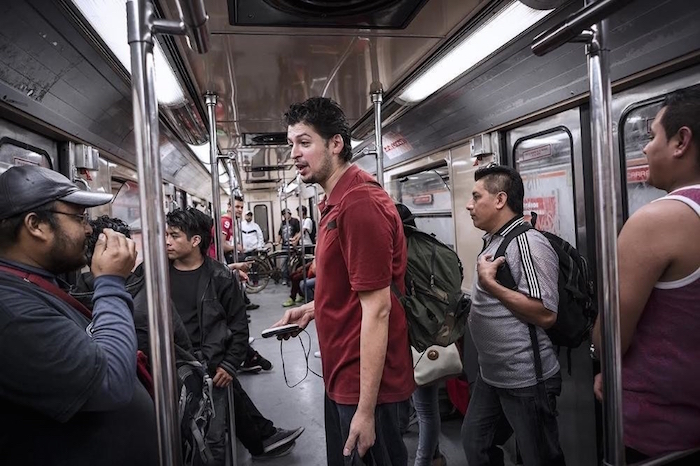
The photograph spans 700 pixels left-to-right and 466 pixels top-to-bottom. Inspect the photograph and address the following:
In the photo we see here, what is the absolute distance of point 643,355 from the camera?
128 centimetres

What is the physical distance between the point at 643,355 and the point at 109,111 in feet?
10.7

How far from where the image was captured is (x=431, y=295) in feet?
6.68

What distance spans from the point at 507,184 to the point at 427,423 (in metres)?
1.49

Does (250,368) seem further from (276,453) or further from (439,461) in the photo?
(439,461)

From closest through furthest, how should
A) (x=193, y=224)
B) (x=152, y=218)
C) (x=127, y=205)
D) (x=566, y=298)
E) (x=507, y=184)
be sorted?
(x=152, y=218), (x=566, y=298), (x=507, y=184), (x=193, y=224), (x=127, y=205)

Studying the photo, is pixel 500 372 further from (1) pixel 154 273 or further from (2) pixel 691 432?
(1) pixel 154 273

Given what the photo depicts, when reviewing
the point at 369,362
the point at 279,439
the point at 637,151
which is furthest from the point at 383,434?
the point at 279,439

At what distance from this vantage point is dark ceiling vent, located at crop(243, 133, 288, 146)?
5.58 m

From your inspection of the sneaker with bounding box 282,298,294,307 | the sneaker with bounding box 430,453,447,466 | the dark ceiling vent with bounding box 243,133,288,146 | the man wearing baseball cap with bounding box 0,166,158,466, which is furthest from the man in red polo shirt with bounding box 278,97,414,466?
the sneaker with bounding box 282,298,294,307

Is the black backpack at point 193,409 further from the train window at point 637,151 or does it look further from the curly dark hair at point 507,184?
the train window at point 637,151

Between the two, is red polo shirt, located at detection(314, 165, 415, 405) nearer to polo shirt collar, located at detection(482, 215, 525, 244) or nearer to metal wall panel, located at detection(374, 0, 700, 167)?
polo shirt collar, located at detection(482, 215, 525, 244)

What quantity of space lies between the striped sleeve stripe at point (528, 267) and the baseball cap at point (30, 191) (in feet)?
5.60

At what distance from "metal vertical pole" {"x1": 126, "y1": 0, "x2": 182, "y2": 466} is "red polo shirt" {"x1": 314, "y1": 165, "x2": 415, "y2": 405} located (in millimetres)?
657

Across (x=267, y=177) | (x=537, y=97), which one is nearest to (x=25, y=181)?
(x=537, y=97)
